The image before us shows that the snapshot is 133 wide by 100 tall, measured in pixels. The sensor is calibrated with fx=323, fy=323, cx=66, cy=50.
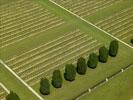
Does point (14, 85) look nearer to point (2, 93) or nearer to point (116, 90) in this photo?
point (2, 93)

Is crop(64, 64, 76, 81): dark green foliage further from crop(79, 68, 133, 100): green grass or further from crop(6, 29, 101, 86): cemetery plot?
crop(79, 68, 133, 100): green grass

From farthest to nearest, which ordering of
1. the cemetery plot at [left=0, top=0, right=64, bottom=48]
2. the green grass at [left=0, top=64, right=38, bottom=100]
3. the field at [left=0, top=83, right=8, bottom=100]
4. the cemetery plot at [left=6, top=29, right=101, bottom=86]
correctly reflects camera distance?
the cemetery plot at [left=0, top=0, right=64, bottom=48]
the cemetery plot at [left=6, top=29, right=101, bottom=86]
the green grass at [left=0, top=64, right=38, bottom=100]
the field at [left=0, top=83, right=8, bottom=100]

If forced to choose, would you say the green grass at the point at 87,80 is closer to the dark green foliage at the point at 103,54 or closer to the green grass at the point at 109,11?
the dark green foliage at the point at 103,54

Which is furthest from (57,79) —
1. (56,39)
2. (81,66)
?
(56,39)

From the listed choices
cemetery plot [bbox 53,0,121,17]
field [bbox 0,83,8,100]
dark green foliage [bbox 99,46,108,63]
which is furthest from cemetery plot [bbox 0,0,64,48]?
dark green foliage [bbox 99,46,108,63]

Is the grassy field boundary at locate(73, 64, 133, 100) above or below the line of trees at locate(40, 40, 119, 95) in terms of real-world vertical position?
below

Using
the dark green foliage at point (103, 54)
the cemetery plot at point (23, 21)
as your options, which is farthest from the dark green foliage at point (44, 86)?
the cemetery plot at point (23, 21)

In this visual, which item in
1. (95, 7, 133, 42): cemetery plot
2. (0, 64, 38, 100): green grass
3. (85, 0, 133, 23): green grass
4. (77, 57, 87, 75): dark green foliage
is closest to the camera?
(0, 64, 38, 100): green grass
